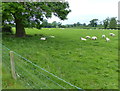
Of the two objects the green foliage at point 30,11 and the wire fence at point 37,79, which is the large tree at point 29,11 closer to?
the green foliage at point 30,11

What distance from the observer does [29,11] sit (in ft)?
34.9

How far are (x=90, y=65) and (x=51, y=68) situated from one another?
5.38ft

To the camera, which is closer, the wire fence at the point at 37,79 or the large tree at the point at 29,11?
the wire fence at the point at 37,79

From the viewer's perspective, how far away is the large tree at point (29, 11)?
973 cm

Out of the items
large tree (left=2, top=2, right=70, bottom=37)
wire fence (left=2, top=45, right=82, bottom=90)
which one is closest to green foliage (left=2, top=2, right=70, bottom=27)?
large tree (left=2, top=2, right=70, bottom=37)

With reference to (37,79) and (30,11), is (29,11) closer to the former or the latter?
(30,11)

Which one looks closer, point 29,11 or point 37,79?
point 37,79

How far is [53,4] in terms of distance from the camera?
12.3m

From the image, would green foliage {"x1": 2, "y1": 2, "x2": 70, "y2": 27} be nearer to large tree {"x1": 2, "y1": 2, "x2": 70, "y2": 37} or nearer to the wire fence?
large tree {"x1": 2, "y1": 2, "x2": 70, "y2": 37}

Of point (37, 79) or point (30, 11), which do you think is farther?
point (30, 11)

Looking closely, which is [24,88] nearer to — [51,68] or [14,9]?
[51,68]

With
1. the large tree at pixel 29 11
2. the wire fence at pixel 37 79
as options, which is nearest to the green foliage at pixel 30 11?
the large tree at pixel 29 11

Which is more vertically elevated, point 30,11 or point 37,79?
point 30,11

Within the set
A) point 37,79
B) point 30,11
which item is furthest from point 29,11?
point 37,79
